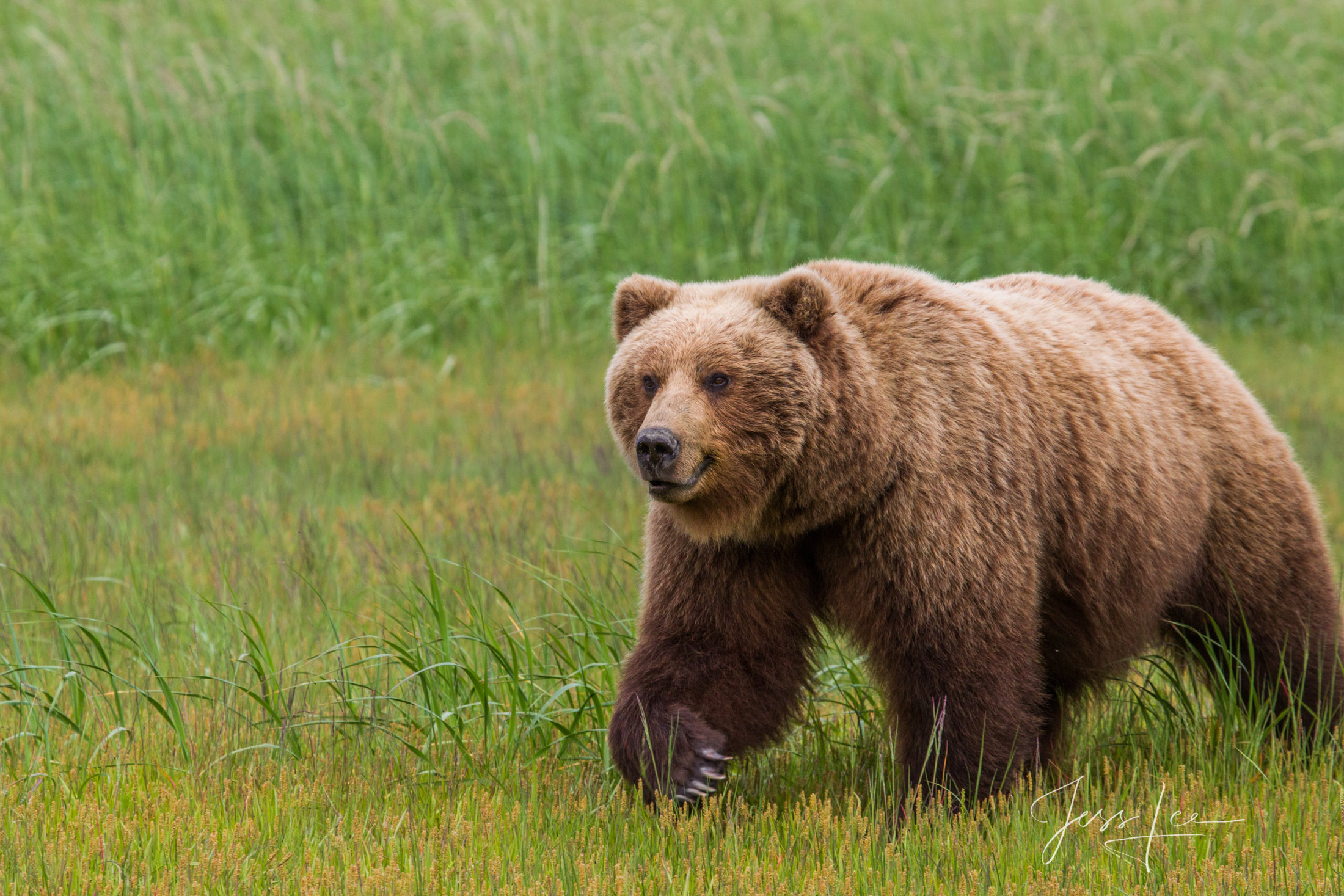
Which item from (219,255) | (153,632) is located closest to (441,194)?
(219,255)

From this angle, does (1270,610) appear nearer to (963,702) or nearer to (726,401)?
(963,702)

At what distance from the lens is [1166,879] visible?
3471 millimetres

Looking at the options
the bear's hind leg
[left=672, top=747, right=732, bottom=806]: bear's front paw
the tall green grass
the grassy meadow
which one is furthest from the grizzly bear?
the tall green grass

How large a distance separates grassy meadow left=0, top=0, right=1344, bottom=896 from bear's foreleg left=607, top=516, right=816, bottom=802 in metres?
0.18

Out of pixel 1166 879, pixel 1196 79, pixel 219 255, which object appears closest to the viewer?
pixel 1166 879

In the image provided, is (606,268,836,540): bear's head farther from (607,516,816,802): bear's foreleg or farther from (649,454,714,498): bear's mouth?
(607,516,816,802): bear's foreleg

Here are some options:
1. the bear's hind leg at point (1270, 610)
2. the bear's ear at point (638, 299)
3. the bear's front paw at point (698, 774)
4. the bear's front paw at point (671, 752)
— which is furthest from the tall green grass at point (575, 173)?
the bear's front paw at point (698, 774)

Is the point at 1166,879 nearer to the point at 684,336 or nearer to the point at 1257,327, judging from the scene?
the point at 684,336

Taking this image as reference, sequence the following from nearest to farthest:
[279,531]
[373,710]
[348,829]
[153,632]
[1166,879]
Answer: [1166,879]
[348,829]
[373,710]
[153,632]
[279,531]

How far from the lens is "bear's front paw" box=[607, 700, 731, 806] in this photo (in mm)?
3805

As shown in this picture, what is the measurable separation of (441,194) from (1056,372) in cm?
780

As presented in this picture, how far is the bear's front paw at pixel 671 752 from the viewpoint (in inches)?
150

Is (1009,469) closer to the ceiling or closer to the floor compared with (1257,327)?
closer to the ceiling

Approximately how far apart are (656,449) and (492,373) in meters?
6.24
